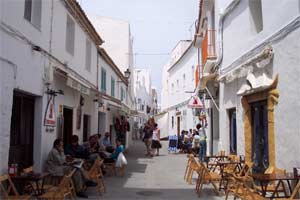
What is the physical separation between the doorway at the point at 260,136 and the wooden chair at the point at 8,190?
569 cm

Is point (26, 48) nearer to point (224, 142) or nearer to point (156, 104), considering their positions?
point (224, 142)

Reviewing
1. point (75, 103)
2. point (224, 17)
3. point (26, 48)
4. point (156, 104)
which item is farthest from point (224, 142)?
point (156, 104)

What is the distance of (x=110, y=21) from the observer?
90.2 ft

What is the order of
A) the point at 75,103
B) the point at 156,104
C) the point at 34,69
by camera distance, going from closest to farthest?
the point at 34,69, the point at 75,103, the point at 156,104

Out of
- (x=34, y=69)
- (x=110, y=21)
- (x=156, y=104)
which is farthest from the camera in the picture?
(x=156, y=104)

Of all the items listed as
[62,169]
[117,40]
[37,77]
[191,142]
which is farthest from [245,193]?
[117,40]

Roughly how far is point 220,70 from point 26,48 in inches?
290

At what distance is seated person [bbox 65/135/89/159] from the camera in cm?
966

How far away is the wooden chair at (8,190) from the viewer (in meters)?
5.69

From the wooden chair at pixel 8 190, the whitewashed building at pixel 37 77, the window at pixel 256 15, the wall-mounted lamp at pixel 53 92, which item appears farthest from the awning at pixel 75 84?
the window at pixel 256 15

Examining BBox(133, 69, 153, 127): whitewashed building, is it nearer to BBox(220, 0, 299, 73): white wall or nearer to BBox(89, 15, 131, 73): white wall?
BBox(89, 15, 131, 73): white wall

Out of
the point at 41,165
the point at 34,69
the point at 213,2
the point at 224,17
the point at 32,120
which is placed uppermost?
the point at 213,2

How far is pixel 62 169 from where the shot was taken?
25.6 ft

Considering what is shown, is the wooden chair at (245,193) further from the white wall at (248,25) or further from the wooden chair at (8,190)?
the wooden chair at (8,190)
